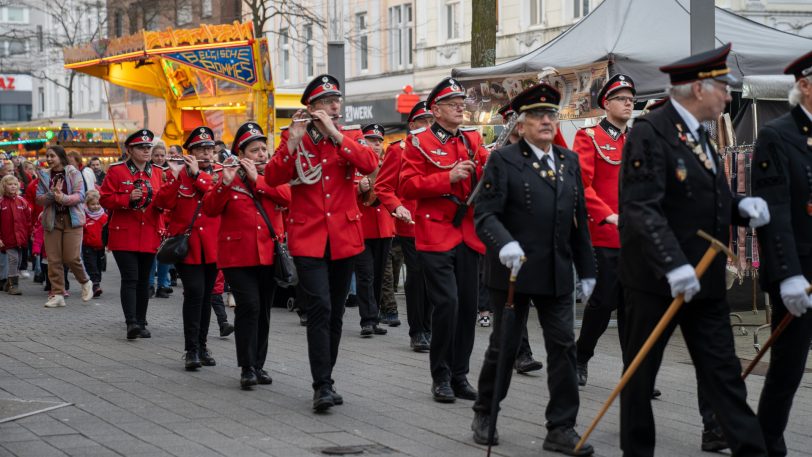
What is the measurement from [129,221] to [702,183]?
24.2ft

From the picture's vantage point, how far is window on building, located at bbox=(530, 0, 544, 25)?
35.5m

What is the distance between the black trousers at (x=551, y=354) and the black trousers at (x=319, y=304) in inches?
54.0

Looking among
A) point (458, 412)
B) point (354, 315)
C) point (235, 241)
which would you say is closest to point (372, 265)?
point (354, 315)

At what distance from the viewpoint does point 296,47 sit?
47.3 m

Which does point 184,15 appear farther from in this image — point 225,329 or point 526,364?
point 526,364

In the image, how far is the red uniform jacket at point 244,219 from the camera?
29.5 feet

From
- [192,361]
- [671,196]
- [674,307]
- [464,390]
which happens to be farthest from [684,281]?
[192,361]

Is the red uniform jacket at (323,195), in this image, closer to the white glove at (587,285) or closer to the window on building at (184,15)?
the white glove at (587,285)

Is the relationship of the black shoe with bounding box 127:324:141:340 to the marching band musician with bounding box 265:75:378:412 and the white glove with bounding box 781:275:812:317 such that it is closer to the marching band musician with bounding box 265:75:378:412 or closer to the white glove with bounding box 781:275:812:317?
the marching band musician with bounding box 265:75:378:412

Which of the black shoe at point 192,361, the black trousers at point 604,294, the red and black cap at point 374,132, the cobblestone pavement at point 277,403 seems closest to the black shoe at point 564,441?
the cobblestone pavement at point 277,403

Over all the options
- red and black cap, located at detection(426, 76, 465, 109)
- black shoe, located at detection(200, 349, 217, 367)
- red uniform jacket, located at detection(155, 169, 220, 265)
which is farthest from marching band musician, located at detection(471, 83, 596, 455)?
red uniform jacket, located at detection(155, 169, 220, 265)

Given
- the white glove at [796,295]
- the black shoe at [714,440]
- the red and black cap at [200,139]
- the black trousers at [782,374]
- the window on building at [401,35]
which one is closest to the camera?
the white glove at [796,295]

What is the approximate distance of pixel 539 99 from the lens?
23.0 ft

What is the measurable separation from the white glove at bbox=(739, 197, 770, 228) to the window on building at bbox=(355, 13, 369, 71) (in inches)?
1489
